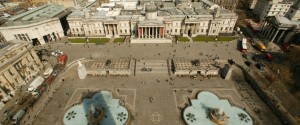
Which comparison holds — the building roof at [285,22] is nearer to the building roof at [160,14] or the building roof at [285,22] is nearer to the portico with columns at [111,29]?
the building roof at [160,14]

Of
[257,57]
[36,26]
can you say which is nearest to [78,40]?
[36,26]

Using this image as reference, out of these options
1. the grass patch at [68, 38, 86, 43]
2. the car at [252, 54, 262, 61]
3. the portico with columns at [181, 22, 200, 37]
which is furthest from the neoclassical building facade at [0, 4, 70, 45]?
the car at [252, 54, 262, 61]

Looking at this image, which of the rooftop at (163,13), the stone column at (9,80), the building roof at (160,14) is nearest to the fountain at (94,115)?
the stone column at (9,80)

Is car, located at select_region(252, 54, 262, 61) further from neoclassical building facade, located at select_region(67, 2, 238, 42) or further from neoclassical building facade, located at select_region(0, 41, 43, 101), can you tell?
neoclassical building facade, located at select_region(0, 41, 43, 101)

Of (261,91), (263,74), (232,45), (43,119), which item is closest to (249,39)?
(232,45)

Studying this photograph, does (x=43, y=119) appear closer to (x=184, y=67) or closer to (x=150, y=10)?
(x=184, y=67)

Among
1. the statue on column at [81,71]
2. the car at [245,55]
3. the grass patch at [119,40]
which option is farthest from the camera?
the grass patch at [119,40]
